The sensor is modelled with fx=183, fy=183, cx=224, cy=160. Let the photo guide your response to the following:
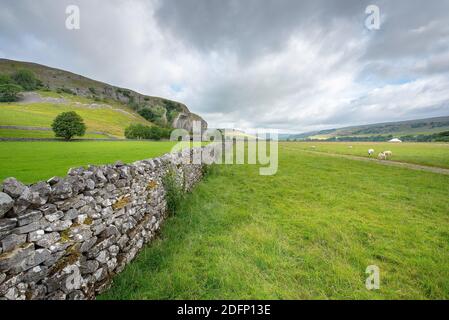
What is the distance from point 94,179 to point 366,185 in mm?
14469

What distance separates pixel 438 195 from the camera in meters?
9.80

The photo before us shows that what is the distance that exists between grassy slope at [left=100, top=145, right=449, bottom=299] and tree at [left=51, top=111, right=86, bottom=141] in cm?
4637

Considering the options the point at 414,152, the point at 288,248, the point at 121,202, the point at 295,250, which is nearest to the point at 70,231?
the point at 121,202

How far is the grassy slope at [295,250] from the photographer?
3768 millimetres

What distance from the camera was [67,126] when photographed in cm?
4062

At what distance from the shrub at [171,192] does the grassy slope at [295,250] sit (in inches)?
13.6

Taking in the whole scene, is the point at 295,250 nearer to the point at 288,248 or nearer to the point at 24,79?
the point at 288,248

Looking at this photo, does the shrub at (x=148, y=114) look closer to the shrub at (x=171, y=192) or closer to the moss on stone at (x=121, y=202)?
the shrub at (x=171, y=192)

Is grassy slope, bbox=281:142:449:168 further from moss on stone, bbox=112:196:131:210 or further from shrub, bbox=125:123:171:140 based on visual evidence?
shrub, bbox=125:123:171:140

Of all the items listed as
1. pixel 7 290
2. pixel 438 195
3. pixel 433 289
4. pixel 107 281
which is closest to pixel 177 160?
pixel 107 281

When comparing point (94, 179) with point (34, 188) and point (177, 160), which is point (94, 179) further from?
point (177, 160)

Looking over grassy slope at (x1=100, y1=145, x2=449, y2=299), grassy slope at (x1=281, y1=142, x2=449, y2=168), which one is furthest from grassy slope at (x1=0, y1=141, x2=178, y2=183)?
grassy slope at (x1=281, y1=142, x2=449, y2=168)

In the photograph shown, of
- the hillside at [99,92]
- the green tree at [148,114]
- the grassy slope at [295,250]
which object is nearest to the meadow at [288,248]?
the grassy slope at [295,250]

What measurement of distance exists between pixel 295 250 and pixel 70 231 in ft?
16.8
